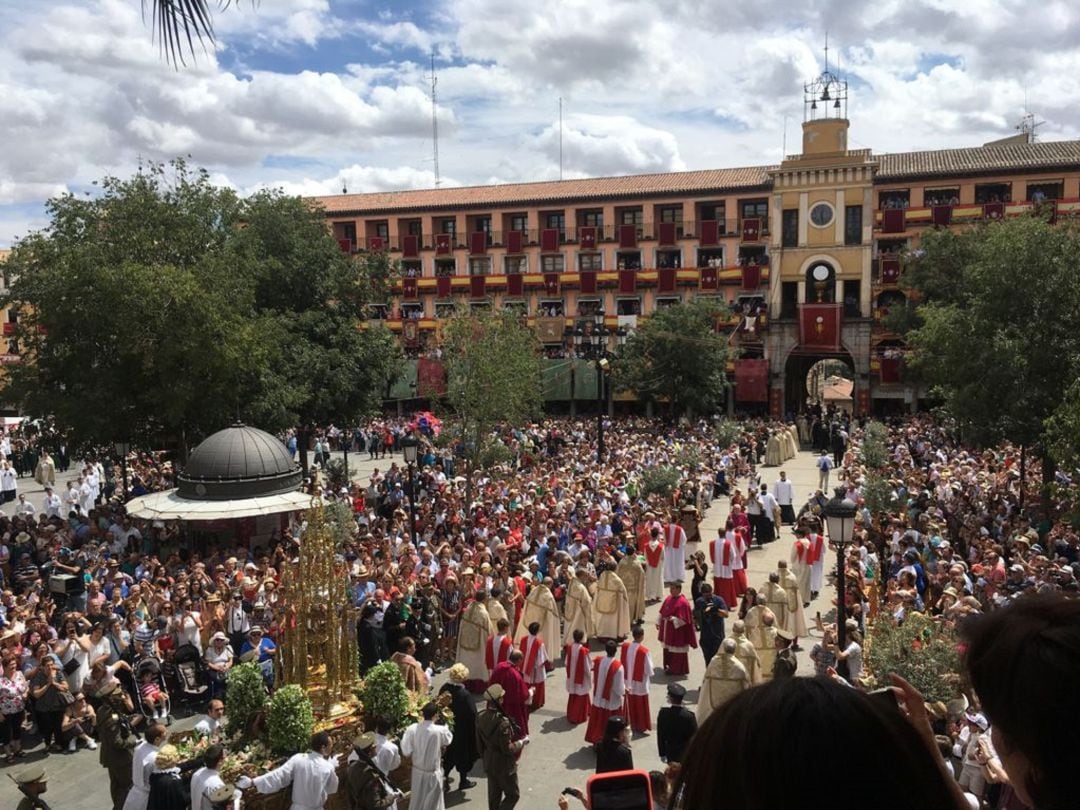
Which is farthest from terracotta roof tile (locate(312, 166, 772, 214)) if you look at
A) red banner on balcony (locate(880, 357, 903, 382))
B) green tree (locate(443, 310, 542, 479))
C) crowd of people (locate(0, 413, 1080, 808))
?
crowd of people (locate(0, 413, 1080, 808))

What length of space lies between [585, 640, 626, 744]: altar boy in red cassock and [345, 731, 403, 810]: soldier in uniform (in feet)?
10.4

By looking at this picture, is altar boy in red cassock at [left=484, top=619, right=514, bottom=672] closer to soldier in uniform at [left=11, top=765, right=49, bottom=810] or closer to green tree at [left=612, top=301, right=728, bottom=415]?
soldier in uniform at [left=11, top=765, right=49, bottom=810]

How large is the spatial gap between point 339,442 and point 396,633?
27.2m

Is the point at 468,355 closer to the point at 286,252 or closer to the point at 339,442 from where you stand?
the point at 286,252

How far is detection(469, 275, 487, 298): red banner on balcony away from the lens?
2047 inches

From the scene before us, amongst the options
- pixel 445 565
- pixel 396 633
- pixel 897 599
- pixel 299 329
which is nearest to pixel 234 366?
pixel 299 329

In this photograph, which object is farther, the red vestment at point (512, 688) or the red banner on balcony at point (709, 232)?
the red banner on balcony at point (709, 232)

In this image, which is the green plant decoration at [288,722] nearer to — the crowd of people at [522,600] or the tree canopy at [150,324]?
the crowd of people at [522,600]

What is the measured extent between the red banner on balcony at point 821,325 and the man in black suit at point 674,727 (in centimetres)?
3896

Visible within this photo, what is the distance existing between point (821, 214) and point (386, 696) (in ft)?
138

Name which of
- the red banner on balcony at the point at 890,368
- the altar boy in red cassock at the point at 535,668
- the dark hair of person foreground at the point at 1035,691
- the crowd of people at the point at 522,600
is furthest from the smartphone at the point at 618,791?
the red banner on balcony at the point at 890,368

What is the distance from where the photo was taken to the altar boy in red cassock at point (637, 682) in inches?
414

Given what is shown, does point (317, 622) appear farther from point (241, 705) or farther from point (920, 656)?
point (920, 656)

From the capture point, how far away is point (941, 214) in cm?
4334
